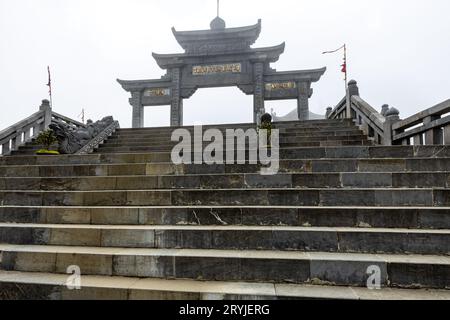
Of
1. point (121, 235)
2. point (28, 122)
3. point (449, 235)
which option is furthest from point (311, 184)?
point (28, 122)

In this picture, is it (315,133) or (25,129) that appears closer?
(315,133)

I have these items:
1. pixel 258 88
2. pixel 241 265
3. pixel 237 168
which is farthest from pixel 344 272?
pixel 258 88

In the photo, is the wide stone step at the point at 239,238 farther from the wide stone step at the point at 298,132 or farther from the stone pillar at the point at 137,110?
the stone pillar at the point at 137,110

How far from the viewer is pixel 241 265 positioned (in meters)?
3.05

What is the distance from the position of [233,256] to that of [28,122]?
11343 mm

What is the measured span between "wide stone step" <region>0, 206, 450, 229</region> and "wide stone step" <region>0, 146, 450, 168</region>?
7.16 feet

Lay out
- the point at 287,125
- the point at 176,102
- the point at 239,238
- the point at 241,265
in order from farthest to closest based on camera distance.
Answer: the point at 176,102, the point at 287,125, the point at 239,238, the point at 241,265

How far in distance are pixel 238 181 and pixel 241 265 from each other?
2.08 metres

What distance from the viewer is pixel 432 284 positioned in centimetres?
275

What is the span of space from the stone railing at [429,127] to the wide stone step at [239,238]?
3.75 m

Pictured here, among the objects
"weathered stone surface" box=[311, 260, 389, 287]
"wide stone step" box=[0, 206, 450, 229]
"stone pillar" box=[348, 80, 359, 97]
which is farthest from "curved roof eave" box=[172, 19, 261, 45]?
"weathered stone surface" box=[311, 260, 389, 287]

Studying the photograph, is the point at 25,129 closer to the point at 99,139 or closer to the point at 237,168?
the point at 99,139

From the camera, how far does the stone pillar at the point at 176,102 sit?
18078 millimetres
